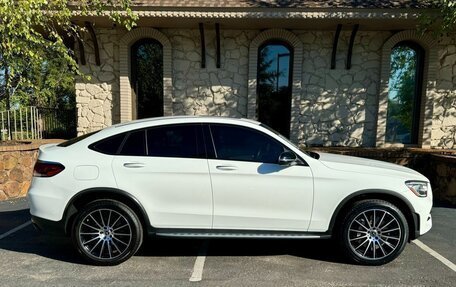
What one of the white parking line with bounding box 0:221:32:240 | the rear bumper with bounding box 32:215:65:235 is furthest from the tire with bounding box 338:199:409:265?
the white parking line with bounding box 0:221:32:240

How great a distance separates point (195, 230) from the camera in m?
3.89

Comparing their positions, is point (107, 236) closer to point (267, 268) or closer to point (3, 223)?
point (267, 268)

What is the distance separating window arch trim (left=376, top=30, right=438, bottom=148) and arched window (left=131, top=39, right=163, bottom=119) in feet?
19.0

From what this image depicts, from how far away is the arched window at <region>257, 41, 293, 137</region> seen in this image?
903 cm

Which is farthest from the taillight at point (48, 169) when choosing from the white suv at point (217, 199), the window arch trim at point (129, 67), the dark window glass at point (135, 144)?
the window arch trim at point (129, 67)

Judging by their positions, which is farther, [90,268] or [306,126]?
[306,126]

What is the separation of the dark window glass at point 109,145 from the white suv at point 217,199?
0.01 metres

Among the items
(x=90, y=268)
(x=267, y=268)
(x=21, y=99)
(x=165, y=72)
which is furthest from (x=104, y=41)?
(x=267, y=268)

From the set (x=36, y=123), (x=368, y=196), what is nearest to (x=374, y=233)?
(x=368, y=196)

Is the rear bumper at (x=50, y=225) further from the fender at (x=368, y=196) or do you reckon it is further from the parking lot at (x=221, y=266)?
the fender at (x=368, y=196)

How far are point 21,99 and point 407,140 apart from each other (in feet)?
41.3

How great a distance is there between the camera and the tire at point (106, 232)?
384 centimetres

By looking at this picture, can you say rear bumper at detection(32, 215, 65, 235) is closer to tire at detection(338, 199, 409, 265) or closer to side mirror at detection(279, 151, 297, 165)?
side mirror at detection(279, 151, 297, 165)

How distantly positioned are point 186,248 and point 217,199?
3.24ft
